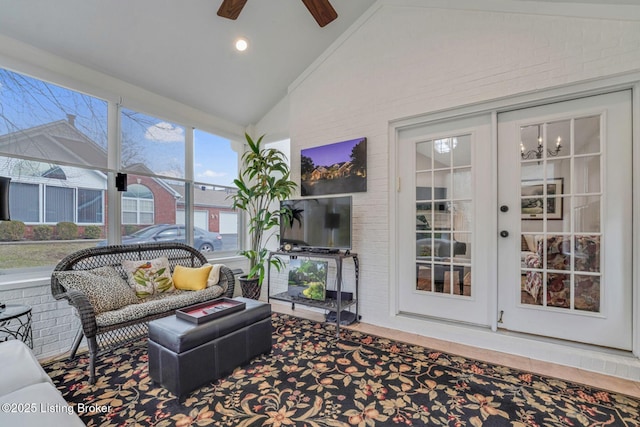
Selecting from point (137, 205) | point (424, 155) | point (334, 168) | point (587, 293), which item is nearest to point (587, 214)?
point (587, 293)

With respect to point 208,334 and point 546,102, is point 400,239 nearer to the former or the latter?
point 546,102

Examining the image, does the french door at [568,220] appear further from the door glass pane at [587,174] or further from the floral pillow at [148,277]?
the floral pillow at [148,277]

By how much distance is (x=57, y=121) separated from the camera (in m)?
2.66

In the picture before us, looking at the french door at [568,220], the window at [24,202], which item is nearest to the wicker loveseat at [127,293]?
the window at [24,202]

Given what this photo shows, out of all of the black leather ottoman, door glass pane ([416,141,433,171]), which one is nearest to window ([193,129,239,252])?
the black leather ottoman

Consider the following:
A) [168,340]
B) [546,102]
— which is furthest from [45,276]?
[546,102]

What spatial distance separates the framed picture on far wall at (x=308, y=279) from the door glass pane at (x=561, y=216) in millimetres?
1873

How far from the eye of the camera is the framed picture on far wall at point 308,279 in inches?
124

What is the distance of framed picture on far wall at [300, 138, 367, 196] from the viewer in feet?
10.7

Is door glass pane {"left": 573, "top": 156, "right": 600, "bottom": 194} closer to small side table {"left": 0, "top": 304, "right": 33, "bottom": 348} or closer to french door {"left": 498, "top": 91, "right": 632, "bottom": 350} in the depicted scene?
french door {"left": 498, "top": 91, "right": 632, "bottom": 350}

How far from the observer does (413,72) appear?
2.95m

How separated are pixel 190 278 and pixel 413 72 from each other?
10.2ft

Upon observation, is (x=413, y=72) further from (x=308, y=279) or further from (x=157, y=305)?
(x=157, y=305)

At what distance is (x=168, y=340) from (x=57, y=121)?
2.35m
